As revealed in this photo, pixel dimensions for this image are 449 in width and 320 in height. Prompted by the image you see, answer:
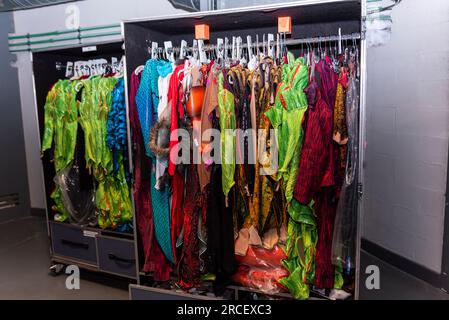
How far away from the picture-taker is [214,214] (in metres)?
2.06

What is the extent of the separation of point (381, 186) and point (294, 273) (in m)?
1.33

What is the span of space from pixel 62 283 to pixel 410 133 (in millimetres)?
2885

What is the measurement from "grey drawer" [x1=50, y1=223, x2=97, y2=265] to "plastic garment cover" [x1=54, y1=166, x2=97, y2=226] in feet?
0.29

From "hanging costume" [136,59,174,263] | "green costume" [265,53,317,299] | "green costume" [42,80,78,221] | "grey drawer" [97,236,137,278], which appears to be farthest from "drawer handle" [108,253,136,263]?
"green costume" [265,53,317,299]

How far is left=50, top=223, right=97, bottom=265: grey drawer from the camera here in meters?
2.74

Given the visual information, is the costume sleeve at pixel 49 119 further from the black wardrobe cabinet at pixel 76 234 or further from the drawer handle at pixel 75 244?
the drawer handle at pixel 75 244

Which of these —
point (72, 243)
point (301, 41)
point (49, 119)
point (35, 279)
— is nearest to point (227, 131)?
point (301, 41)

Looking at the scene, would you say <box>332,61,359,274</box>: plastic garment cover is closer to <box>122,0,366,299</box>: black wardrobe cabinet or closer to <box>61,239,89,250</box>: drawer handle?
<box>122,0,366,299</box>: black wardrobe cabinet

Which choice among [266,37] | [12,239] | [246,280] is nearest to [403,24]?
[266,37]

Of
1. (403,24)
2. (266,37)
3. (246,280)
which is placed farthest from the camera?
(403,24)

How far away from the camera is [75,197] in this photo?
9.41 feet

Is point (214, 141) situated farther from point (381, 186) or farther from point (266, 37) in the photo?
point (381, 186)

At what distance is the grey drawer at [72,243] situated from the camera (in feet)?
8.99

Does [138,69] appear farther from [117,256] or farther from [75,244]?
[75,244]
